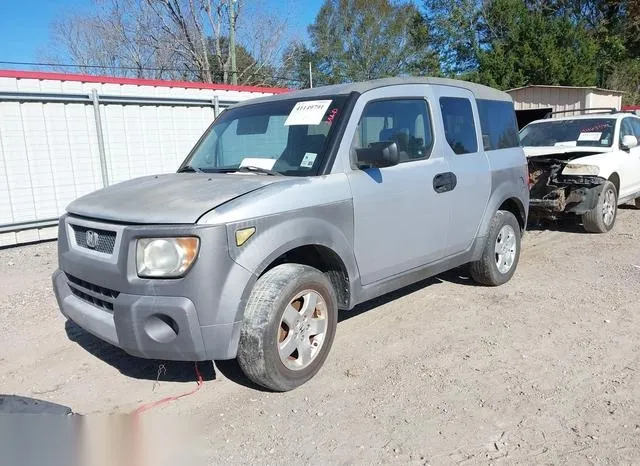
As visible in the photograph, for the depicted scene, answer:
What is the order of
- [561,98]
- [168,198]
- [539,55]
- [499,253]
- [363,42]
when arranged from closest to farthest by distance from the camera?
[168,198] < [499,253] < [561,98] < [539,55] < [363,42]

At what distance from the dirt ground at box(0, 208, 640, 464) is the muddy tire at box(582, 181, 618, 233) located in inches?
95.3

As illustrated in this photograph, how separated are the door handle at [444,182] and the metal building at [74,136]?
21.3ft

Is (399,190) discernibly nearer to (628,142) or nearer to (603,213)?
(603,213)

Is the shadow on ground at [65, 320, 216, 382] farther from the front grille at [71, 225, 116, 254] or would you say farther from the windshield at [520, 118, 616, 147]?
the windshield at [520, 118, 616, 147]

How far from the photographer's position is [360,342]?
421 cm

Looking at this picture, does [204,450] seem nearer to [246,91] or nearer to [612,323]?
[612,323]

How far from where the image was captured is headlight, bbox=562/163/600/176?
25.2 feet

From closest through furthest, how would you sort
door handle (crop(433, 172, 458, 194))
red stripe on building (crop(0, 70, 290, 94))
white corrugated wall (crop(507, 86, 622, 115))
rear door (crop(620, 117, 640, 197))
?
door handle (crop(433, 172, 458, 194))
red stripe on building (crop(0, 70, 290, 94))
rear door (crop(620, 117, 640, 197))
white corrugated wall (crop(507, 86, 622, 115))

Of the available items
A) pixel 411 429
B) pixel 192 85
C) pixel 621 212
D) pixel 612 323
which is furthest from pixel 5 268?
pixel 621 212

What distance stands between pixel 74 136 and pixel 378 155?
6.79 meters

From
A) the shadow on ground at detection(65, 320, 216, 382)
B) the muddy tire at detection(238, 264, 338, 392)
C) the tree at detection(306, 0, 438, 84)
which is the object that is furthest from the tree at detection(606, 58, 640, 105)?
the shadow on ground at detection(65, 320, 216, 382)

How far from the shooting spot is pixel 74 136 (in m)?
8.73

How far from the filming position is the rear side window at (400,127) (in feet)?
12.9

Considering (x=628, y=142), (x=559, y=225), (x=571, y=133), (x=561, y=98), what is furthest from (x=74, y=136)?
(x=561, y=98)
